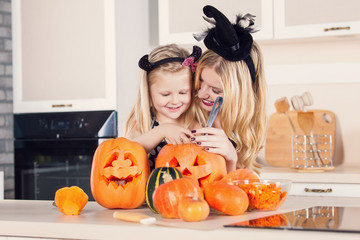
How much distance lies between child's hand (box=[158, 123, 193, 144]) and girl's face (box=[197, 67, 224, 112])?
19 cm

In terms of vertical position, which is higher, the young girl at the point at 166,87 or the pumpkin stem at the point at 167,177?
the young girl at the point at 166,87

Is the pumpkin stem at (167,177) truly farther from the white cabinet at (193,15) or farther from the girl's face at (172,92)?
the white cabinet at (193,15)

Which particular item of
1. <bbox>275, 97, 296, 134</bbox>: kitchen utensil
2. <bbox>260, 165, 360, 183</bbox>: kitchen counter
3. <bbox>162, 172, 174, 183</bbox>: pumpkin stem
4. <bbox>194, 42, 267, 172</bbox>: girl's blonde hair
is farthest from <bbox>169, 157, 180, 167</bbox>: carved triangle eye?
<bbox>275, 97, 296, 134</bbox>: kitchen utensil

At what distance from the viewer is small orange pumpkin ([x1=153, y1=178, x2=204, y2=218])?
1.13 metres

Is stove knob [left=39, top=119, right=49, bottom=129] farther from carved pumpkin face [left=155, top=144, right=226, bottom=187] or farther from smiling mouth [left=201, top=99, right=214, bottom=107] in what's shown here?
carved pumpkin face [left=155, top=144, right=226, bottom=187]

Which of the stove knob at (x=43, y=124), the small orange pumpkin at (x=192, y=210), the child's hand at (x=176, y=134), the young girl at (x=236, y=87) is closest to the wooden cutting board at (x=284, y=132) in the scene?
the stove knob at (x=43, y=124)

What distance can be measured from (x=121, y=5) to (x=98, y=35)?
202mm

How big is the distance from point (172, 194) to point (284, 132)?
85.7 inches

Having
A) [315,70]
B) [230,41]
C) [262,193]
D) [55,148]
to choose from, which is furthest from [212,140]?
[315,70]

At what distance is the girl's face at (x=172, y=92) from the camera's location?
166 centimetres

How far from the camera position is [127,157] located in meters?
1.37

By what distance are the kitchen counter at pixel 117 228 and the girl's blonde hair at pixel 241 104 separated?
315 millimetres

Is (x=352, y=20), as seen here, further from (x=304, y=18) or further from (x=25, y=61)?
(x=25, y=61)

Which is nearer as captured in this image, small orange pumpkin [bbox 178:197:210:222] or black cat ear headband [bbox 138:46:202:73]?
small orange pumpkin [bbox 178:197:210:222]
